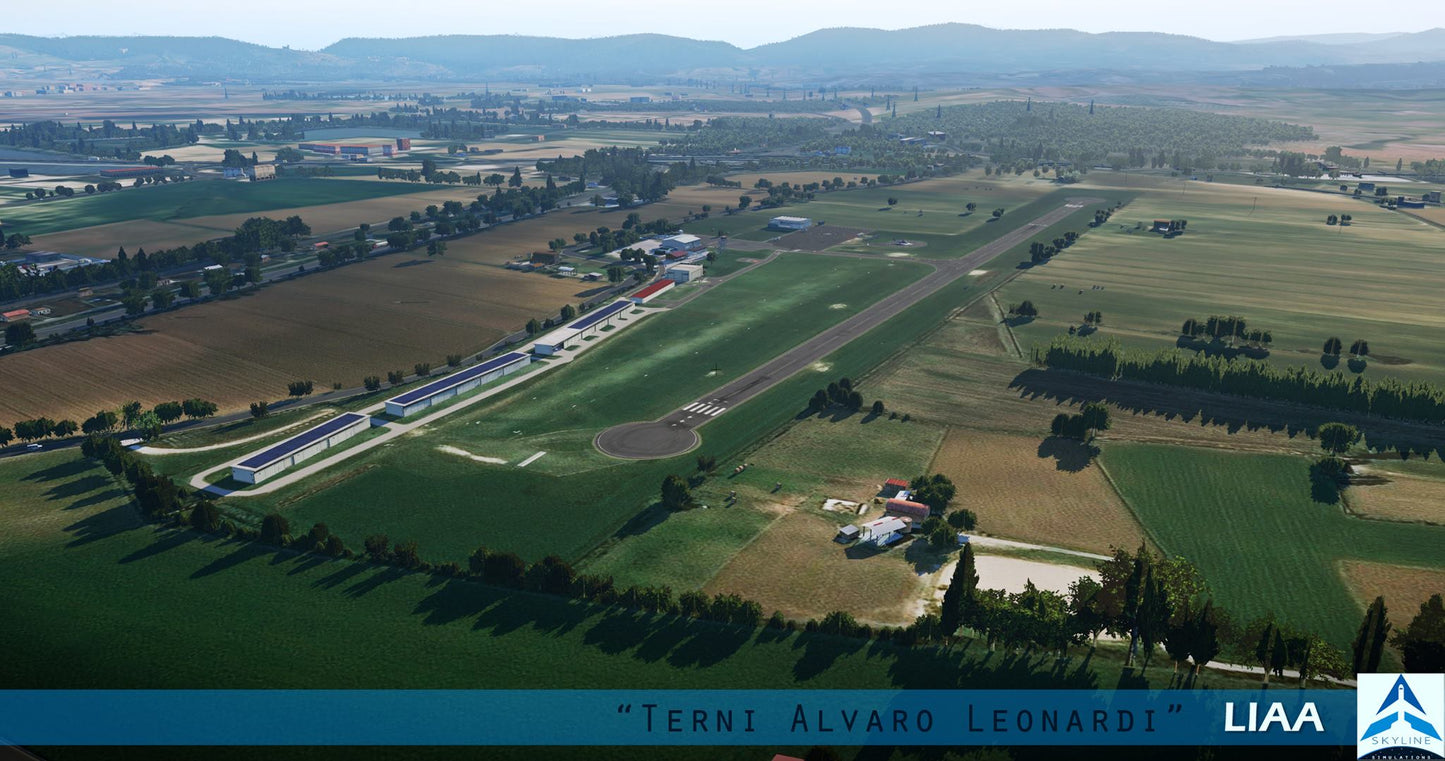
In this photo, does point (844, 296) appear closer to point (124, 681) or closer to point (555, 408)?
point (555, 408)

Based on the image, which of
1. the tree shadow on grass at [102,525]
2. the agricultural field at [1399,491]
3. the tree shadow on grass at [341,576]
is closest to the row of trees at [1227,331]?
the agricultural field at [1399,491]

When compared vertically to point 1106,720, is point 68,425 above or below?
above

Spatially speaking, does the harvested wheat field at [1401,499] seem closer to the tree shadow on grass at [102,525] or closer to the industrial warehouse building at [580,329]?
the industrial warehouse building at [580,329]

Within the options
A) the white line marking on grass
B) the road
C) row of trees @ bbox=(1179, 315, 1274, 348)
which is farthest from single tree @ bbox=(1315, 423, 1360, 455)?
the white line marking on grass

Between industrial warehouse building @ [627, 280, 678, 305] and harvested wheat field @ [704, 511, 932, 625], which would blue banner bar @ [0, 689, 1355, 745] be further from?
industrial warehouse building @ [627, 280, 678, 305]

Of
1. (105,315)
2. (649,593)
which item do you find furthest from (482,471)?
(105,315)
